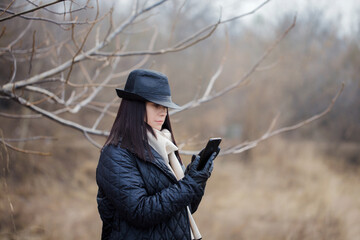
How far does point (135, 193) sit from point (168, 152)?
29 cm

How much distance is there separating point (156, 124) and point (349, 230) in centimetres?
638

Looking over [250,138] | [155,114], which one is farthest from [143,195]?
[250,138]

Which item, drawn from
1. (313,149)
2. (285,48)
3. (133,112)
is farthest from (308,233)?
(285,48)

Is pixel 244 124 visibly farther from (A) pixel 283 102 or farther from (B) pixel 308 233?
(B) pixel 308 233

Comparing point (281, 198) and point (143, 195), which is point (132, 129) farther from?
point (281, 198)

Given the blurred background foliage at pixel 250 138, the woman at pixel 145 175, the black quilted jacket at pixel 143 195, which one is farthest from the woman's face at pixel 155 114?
the blurred background foliage at pixel 250 138

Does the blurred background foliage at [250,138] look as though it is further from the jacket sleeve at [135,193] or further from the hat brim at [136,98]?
the jacket sleeve at [135,193]

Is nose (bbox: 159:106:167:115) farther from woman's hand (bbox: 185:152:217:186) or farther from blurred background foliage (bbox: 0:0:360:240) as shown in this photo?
blurred background foliage (bbox: 0:0:360:240)

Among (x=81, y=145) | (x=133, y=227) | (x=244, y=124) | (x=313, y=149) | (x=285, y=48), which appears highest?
(x=285, y=48)

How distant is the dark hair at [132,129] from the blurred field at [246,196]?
4555mm

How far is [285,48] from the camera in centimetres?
1157

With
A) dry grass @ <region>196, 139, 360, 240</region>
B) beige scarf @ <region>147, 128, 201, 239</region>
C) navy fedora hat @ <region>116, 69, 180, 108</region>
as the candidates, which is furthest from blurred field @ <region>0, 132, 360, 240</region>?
navy fedora hat @ <region>116, 69, 180, 108</region>

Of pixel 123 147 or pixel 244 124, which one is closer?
pixel 123 147

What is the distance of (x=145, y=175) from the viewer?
1397 millimetres
